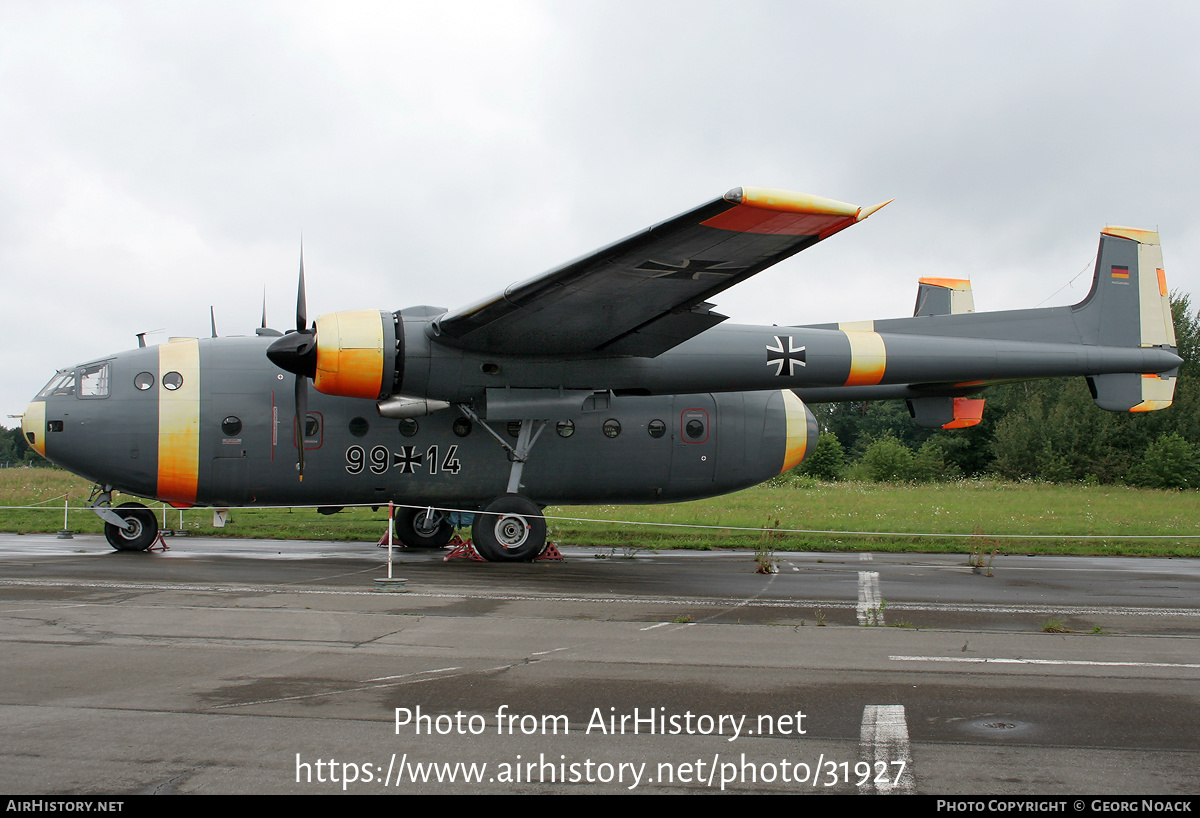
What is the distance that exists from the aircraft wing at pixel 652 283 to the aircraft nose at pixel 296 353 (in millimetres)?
2034

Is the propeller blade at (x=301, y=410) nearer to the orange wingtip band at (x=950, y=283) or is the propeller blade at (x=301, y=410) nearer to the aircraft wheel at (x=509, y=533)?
the aircraft wheel at (x=509, y=533)

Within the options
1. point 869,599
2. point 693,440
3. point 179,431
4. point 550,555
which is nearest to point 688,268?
point 869,599

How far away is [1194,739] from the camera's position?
4.96 metres

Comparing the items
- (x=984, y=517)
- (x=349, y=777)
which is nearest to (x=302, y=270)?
(x=349, y=777)

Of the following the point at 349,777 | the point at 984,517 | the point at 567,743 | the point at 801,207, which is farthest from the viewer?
the point at 984,517

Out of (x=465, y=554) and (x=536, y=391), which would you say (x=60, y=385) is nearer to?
(x=465, y=554)

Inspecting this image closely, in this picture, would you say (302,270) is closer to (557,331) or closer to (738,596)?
(557,331)

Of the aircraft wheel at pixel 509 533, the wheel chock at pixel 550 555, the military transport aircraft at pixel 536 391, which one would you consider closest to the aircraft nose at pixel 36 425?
the military transport aircraft at pixel 536 391

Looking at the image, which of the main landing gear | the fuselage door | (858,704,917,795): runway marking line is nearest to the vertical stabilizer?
Answer: the fuselage door

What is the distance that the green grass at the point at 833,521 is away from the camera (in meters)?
19.2

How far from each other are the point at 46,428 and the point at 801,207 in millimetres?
13370

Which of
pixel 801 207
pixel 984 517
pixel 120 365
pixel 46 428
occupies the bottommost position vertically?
pixel 984 517

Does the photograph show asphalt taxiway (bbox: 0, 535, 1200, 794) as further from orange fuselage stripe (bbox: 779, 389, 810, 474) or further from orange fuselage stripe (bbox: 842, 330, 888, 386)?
orange fuselage stripe (bbox: 779, 389, 810, 474)

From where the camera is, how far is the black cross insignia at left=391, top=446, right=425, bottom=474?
15328 mm
